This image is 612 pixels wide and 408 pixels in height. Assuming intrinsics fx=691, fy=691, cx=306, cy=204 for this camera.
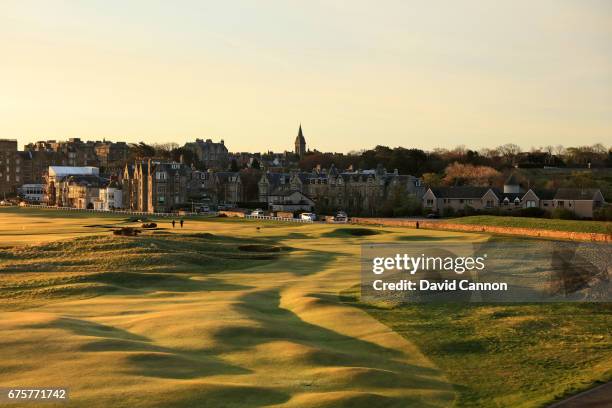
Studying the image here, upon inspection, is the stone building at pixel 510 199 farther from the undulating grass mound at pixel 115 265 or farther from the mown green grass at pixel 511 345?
the mown green grass at pixel 511 345

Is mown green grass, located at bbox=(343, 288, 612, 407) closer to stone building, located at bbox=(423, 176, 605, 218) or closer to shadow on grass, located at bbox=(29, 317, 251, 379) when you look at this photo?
shadow on grass, located at bbox=(29, 317, 251, 379)

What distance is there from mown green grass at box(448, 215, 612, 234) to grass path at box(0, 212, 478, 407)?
45569 mm

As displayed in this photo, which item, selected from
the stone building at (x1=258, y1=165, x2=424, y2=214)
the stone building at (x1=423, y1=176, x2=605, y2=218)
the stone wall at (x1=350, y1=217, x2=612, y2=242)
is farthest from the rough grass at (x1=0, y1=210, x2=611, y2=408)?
the stone building at (x1=258, y1=165, x2=424, y2=214)

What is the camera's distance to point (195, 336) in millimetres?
32469

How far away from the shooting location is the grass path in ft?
78.8

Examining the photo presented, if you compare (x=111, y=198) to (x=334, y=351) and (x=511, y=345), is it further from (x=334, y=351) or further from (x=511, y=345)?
(x=511, y=345)

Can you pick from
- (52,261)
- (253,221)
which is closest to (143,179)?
(253,221)

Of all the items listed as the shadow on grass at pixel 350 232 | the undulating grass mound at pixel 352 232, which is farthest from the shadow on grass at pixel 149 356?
the undulating grass mound at pixel 352 232

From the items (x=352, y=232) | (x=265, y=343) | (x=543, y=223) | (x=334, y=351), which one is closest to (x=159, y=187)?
(x=352, y=232)

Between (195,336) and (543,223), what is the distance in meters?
79.3

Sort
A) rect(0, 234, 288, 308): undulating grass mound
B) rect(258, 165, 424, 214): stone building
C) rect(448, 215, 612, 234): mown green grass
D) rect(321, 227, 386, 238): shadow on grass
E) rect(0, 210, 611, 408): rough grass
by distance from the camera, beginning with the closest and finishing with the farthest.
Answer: rect(0, 210, 611, 408): rough grass
rect(0, 234, 288, 308): undulating grass mound
rect(448, 215, 612, 234): mown green grass
rect(321, 227, 386, 238): shadow on grass
rect(258, 165, 424, 214): stone building

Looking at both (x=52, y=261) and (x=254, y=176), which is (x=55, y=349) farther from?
(x=254, y=176)

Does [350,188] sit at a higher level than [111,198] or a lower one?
higher

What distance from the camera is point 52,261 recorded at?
192 feet
